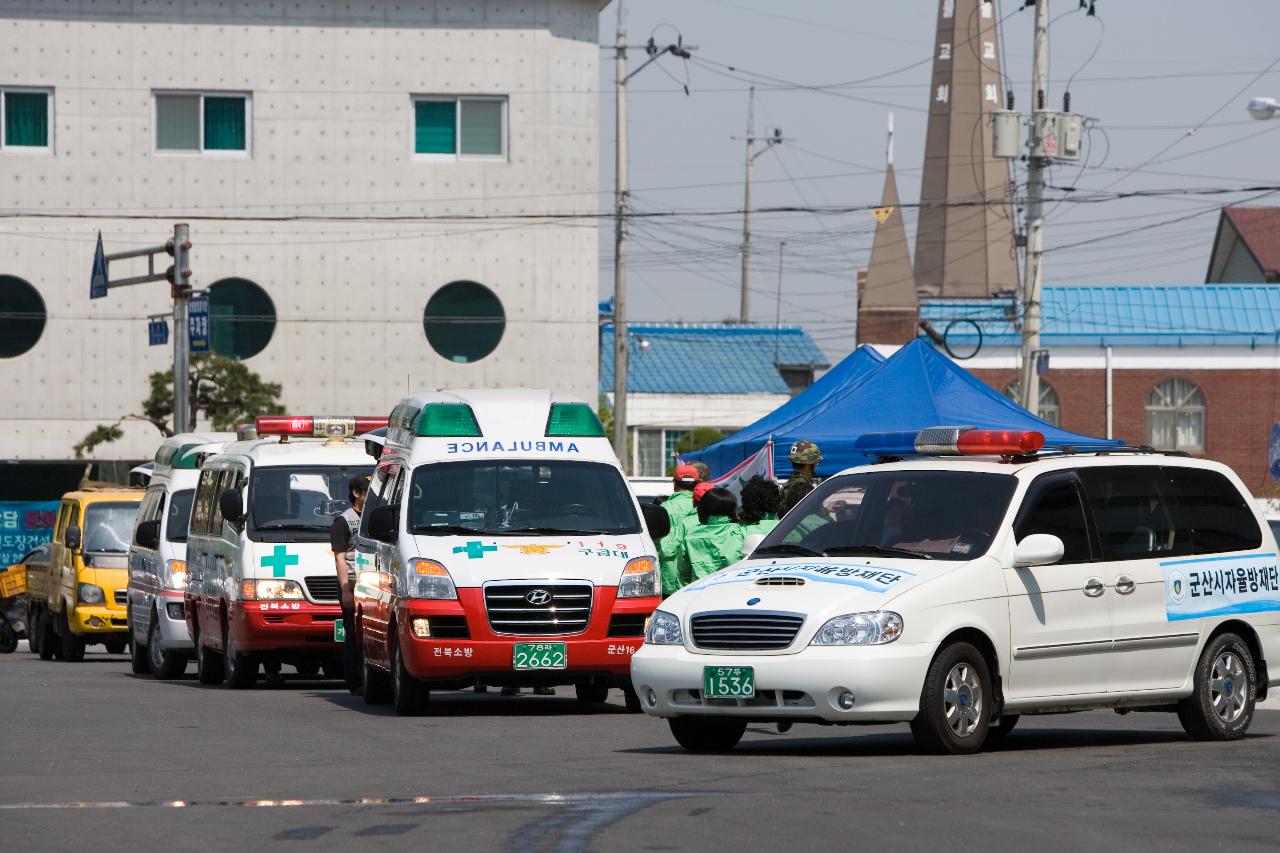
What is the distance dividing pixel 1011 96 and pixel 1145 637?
30459 millimetres

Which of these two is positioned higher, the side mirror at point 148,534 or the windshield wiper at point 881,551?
the windshield wiper at point 881,551

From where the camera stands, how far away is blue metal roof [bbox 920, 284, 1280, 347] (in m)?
71.0

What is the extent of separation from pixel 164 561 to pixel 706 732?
1150 cm

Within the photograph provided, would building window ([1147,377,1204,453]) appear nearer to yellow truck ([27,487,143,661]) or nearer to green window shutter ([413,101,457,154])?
green window shutter ([413,101,457,154])

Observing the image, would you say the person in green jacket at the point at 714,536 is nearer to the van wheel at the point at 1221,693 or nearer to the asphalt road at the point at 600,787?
the asphalt road at the point at 600,787

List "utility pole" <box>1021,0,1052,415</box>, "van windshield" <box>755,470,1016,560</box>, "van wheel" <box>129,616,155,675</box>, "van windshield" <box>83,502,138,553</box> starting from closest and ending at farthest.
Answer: "van windshield" <box>755,470,1016,560</box>
"van wheel" <box>129,616,155,675</box>
"van windshield" <box>83,502,138,553</box>
"utility pole" <box>1021,0,1052,415</box>

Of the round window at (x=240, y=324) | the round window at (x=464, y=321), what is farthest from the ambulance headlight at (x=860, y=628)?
the round window at (x=240, y=324)

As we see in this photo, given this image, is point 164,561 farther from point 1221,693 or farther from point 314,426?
point 1221,693

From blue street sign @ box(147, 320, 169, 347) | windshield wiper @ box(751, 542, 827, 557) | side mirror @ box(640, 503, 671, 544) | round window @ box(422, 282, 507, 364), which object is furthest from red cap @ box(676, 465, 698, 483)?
round window @ box(422, 282, 507, 364)

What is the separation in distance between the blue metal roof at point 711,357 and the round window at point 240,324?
33340mm

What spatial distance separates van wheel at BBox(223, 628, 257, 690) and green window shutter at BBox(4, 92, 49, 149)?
24865 mm

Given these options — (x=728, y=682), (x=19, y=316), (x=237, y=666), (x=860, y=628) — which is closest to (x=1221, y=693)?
(x=860, y=628)

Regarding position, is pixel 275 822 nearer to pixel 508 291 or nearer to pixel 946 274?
pixel 508 291

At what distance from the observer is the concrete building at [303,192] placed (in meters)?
41.8
